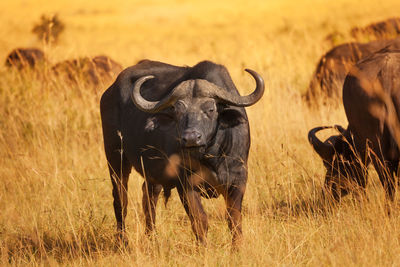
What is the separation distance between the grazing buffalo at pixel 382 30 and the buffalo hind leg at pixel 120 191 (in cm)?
906

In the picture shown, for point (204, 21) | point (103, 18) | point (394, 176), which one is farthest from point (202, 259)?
point (103, 18)

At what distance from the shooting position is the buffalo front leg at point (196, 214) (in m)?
5.18

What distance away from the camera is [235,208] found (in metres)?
5.38

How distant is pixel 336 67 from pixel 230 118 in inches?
244

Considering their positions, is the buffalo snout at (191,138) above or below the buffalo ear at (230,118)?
below

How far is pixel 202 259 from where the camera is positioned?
4848mm

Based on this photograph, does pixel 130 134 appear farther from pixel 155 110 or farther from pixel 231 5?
pixel 231 5

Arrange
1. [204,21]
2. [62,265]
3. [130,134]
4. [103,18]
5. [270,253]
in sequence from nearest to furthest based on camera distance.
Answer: [270,253], [62,265], [130,134], [204,21], [103,18]

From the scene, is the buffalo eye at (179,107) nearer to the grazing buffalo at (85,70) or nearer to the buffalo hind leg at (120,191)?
the buffalo hind leg at (120,191)

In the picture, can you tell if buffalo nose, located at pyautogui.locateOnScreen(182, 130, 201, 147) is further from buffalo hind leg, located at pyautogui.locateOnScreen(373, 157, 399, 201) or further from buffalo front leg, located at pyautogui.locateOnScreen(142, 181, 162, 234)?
buffalo hind leg, located at pyautogui.locateOnScreen(373, 157, 399, 201)

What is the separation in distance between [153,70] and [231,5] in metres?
42.2

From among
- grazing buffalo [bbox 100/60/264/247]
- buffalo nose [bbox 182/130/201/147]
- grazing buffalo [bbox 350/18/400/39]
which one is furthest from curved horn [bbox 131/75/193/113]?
grazing buffalo [bbox 350/18/400/39]

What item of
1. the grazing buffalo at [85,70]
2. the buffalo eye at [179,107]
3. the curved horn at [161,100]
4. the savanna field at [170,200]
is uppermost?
the grazing buffalo at [85,70]

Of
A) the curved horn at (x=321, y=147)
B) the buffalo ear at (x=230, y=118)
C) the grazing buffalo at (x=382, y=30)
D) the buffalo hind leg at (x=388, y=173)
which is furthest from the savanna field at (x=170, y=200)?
the grazing buffalo at (x=382, y=30)
